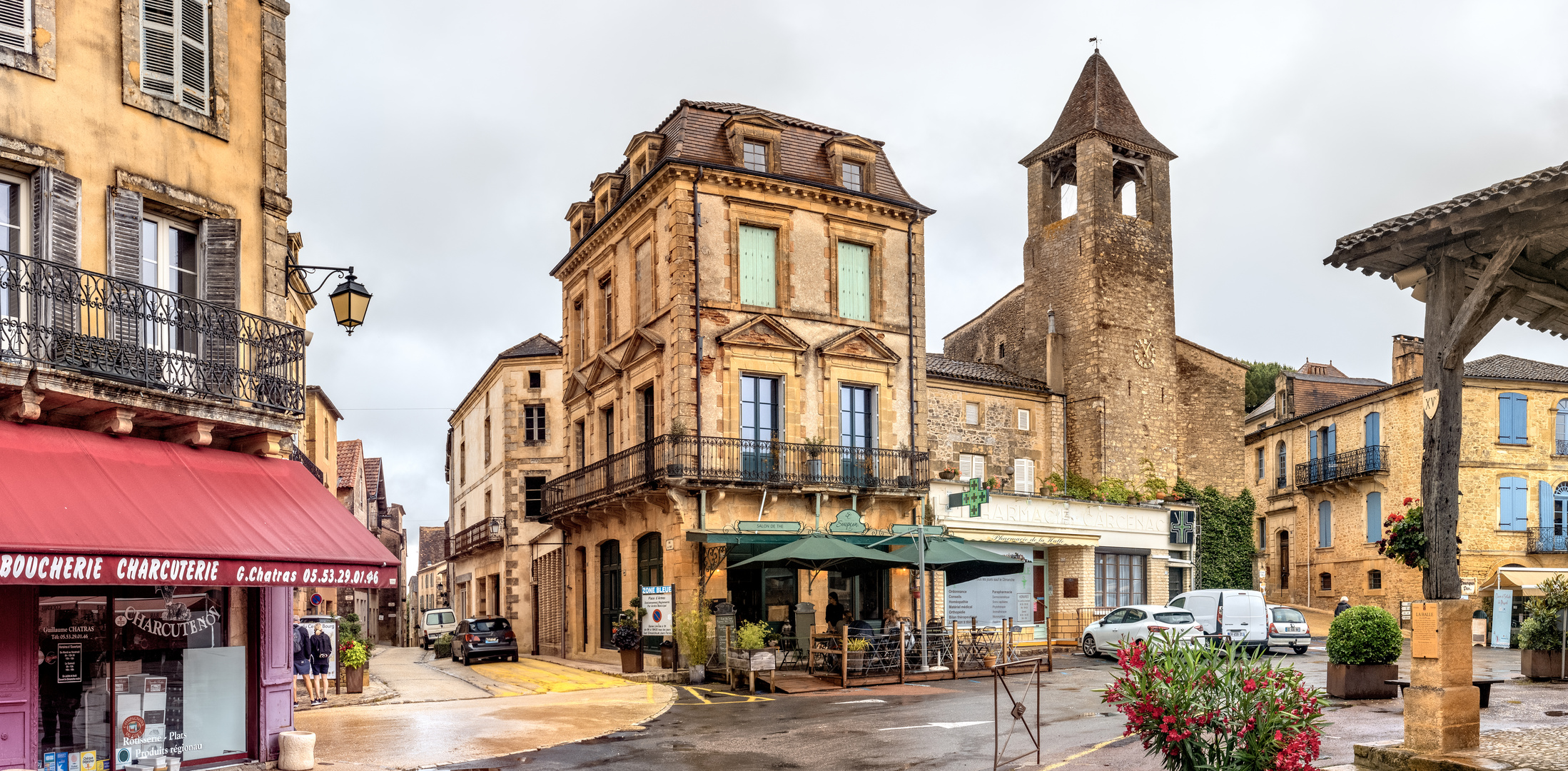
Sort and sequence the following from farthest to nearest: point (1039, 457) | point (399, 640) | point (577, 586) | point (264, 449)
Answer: point (399, 640), point (1039, 457), point (577, 586), point (264, 449)

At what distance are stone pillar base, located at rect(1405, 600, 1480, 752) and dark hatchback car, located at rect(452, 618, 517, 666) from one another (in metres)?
24.1

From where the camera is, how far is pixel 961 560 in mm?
22781

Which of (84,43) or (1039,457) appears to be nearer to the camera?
(84,43)

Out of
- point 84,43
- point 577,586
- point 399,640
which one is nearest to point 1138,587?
point 577,586

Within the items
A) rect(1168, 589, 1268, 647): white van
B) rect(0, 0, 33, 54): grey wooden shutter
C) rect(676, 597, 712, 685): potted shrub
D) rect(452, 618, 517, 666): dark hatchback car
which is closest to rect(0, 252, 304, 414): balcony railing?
rect(0, 0, 33, 54): grey wooden shutter

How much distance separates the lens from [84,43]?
38.4ft

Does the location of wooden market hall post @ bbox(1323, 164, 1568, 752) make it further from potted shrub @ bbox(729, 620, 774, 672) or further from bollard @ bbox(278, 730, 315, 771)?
potted shrub @ bbox(729, 620, 774, 672)

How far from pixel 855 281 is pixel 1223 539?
19.8 m

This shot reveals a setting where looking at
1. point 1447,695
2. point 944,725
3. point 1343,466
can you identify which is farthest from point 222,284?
point 1343,466

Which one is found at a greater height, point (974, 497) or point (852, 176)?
point (852, 176)

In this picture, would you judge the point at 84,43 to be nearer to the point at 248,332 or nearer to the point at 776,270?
the point at 248,332

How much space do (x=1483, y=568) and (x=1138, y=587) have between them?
531 inches

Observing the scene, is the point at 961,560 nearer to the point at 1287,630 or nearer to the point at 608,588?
the point at 1287,630

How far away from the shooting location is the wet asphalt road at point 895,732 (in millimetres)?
12320
